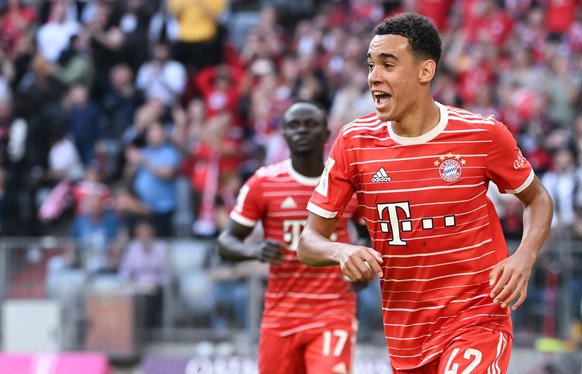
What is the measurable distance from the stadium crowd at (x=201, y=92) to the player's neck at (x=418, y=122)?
694 centimetres

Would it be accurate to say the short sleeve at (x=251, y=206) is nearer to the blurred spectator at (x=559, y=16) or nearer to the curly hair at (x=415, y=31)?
the curly hair at (x=415, y=31)

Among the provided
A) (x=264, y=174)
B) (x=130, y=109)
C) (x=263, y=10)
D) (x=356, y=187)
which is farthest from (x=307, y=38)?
(x=356, y=187)

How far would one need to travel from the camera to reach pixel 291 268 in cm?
847

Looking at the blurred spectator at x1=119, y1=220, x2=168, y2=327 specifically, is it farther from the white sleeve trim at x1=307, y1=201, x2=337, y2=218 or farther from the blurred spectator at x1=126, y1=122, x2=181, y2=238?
the white sleeve trim at x1=307, y1=201, x2=337, y2=218

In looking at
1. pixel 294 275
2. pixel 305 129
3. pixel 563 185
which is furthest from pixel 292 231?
pixel 563 185

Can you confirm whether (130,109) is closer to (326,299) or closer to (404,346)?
(326,299)

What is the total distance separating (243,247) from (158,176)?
21.9 feet

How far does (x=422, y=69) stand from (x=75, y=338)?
8804mm

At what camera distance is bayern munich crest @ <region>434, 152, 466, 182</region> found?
244 inches

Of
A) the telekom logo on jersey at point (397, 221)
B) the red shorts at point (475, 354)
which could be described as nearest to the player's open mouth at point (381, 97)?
the telekom logo on jersey at point (397, 221)

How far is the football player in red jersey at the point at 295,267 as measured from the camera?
8258 millimetres

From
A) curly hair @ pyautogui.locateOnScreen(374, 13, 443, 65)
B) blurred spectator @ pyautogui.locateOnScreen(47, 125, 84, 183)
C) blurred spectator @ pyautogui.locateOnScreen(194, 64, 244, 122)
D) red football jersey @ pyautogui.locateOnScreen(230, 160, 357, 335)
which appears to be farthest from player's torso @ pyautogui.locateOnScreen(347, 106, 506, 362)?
blurred spectator @ pyautogui.locateOnScreen(47, 125, 84, 183)

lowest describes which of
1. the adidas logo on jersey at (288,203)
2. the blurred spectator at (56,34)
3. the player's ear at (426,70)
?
the adidas logo on jersey at (288,203)

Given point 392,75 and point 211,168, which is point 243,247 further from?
point 211,168
